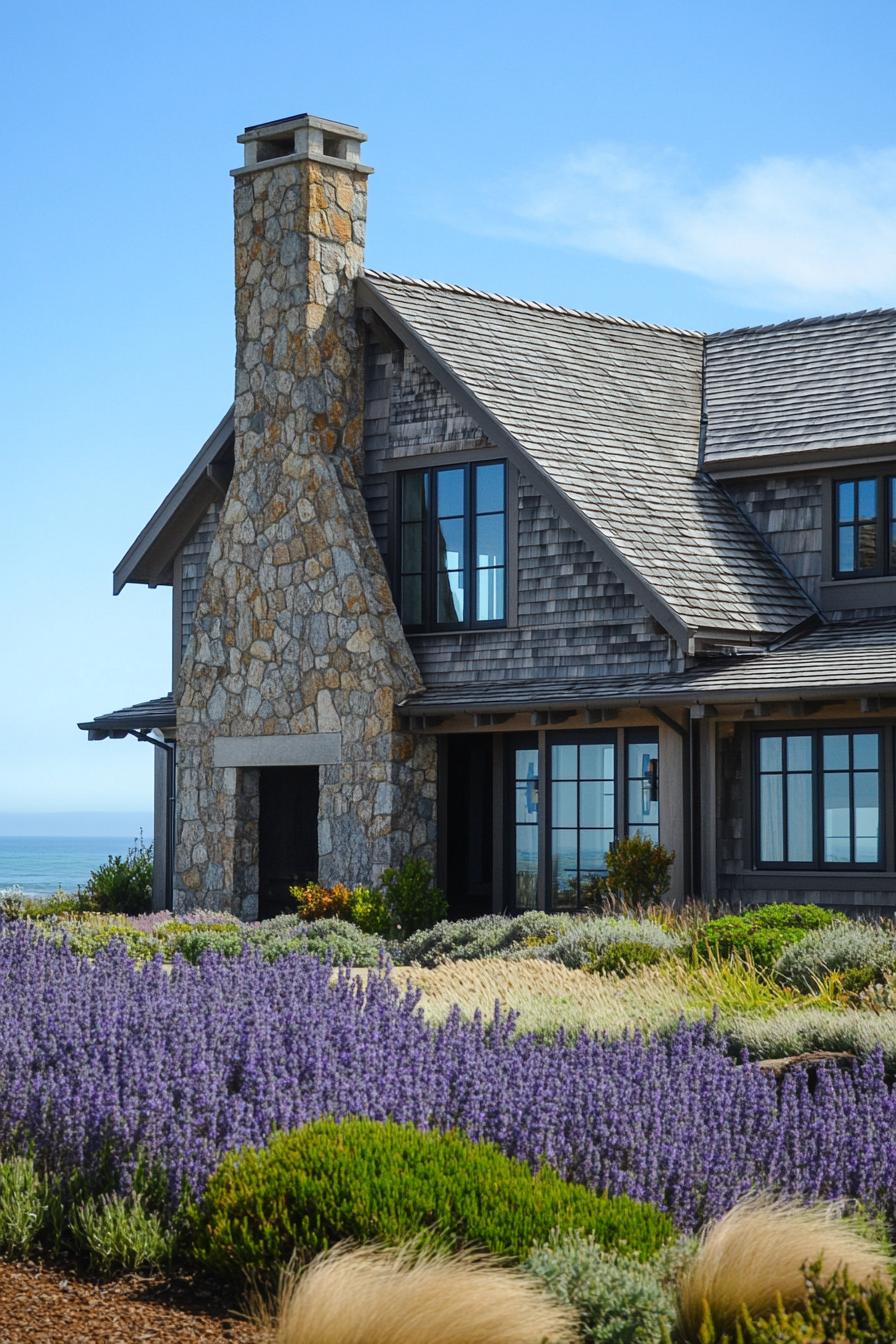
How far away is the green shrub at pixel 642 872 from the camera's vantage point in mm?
18125

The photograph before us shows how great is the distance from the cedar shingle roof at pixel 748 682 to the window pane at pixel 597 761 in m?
0.78

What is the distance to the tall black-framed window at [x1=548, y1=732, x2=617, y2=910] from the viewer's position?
1906 centimetres

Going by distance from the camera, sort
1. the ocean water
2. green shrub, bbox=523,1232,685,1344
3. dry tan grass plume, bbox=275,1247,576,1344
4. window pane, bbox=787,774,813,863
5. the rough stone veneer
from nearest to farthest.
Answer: dry tan grass plume, bbox=275,1247,576,1344, green shrub, bbox=523,1232,685,1344, window pane, bbox=787,774,813,863, the rough stone veneer, the ocean water

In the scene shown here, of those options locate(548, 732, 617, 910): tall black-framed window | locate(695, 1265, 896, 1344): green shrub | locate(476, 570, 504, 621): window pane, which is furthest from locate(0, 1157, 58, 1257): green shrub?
locate(476, 570, 504, 621): window pane

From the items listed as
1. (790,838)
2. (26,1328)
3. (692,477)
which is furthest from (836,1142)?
(692,477)

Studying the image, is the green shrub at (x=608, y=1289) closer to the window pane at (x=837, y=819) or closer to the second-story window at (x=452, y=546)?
the window pane at (x=837, y=819)

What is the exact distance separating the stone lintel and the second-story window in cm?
167

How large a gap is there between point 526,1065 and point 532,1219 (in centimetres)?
182

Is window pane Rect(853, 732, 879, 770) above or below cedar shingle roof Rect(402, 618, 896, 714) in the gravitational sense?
below

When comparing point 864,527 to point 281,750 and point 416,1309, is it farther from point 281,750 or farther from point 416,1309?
point 416,1309

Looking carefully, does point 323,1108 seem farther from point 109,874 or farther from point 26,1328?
point 109,874

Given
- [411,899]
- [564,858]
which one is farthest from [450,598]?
[411,899]

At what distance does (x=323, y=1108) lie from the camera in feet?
26.2

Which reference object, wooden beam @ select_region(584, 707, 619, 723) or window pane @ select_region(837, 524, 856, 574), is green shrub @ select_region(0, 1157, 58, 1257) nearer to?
wooden beam @ select_region(584, 707, 619, 723)
